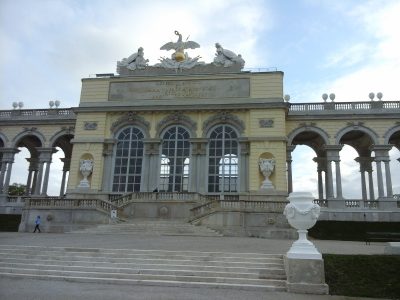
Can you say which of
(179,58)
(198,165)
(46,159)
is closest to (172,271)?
(198,165)

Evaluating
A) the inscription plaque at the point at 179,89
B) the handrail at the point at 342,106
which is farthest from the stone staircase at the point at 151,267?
the handrail at the point at 342,106

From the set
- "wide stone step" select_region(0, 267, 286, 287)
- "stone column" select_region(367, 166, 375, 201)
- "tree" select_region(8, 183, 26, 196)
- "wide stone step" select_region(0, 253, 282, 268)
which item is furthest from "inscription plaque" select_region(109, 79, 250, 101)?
"tree" select_region(8, 183, 26, 196)

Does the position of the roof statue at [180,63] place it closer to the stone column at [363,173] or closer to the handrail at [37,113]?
the handrail at [37,113]

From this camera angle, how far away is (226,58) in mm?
34875

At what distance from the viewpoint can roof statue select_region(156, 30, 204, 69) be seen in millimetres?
35312

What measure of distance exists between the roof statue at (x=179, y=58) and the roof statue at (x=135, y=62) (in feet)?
5.35

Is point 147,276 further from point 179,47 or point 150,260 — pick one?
point 179,47

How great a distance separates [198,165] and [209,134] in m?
2.98

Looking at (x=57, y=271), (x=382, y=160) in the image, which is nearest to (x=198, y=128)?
(x=382, y=160)

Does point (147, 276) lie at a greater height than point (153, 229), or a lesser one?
lesser

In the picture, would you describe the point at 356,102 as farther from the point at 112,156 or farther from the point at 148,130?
the point at 112,156

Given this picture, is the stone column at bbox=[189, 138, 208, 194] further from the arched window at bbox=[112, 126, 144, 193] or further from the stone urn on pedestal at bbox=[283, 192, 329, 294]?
the stone urn on pedestal at bbox=[283, 192, 329, 294]

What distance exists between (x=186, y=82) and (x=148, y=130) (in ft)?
18.5

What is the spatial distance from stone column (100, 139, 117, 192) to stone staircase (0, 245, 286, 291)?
1907cm
